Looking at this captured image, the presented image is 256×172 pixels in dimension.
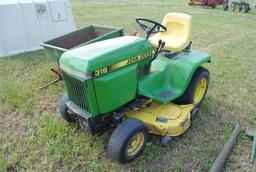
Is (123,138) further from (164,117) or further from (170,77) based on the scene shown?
(170,77)

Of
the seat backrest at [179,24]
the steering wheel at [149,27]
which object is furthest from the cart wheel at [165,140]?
the seat backrest at [179,24]

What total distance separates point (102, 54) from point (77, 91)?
47 centimetres

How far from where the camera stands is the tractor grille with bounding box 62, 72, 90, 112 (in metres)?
2.60

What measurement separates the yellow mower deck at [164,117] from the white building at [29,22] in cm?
456

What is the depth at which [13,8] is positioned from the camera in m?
6.28

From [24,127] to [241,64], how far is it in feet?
14.0

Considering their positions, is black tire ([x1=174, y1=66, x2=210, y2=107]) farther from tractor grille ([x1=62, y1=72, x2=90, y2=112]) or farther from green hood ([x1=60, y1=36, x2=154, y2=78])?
tractor grille ([x1=62, y1=72, x2=90, y2=112])

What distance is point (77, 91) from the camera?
8.87 ft

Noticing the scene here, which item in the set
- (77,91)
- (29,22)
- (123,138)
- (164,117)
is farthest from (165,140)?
(29,22)

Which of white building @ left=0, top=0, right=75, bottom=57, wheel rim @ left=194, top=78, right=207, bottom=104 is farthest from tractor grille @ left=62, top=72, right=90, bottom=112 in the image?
white building @ left=0, top=0, right=75, bottom=57

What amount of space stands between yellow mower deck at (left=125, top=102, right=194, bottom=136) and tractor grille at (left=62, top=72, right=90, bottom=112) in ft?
1.95

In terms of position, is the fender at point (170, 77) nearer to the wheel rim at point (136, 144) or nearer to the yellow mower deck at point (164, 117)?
the yellow mower deck at point (164, 117)

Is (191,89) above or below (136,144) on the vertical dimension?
above

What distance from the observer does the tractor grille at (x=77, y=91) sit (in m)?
2.60
